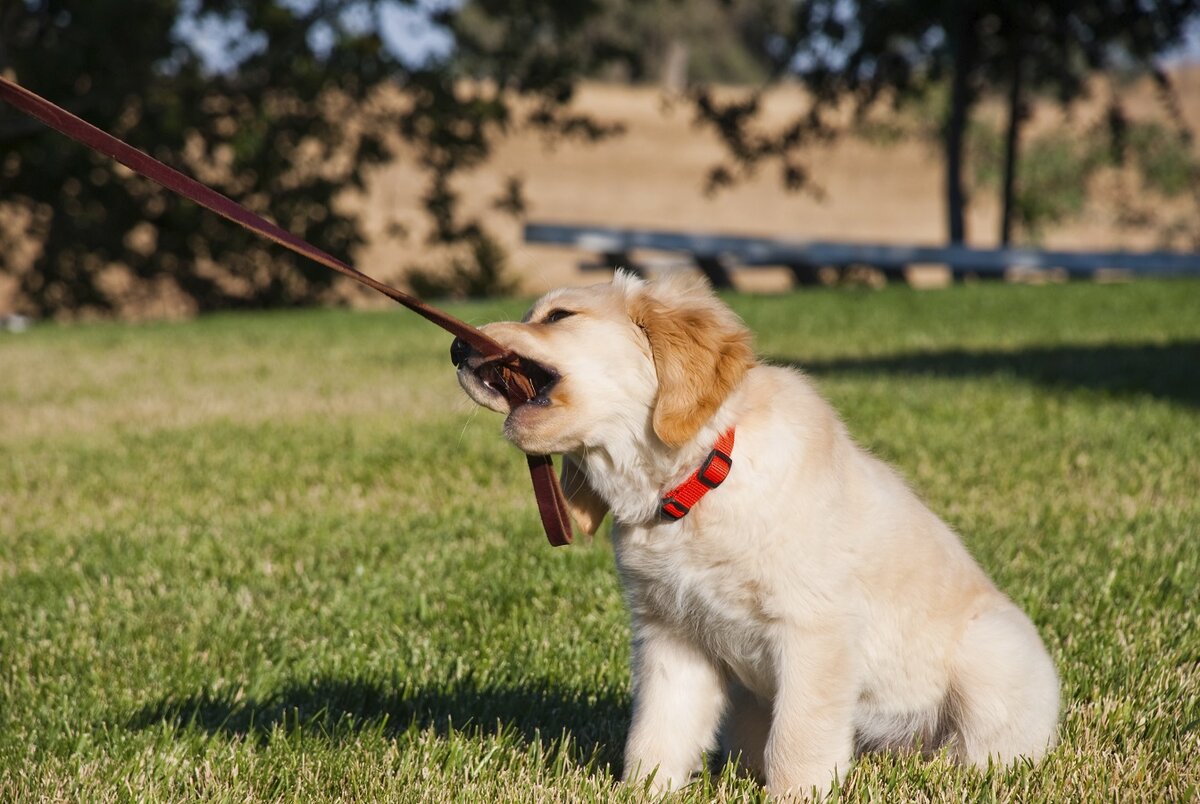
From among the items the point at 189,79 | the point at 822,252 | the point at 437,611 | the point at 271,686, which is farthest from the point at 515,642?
the point at 189,79

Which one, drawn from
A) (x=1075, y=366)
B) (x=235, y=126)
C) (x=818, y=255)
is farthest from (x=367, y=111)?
(x=1075, y=366)

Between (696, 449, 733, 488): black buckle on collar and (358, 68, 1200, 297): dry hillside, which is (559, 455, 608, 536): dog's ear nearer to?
(696, 449, 733, 488): black buckle on collar

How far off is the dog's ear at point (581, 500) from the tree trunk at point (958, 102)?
52.4ft

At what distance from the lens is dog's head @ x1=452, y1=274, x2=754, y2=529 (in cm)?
259

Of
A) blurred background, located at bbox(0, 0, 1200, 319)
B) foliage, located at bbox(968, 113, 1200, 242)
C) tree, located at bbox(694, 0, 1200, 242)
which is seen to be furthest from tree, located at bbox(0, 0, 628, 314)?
foliage, located at bbox(968, 113, 1200, 242)

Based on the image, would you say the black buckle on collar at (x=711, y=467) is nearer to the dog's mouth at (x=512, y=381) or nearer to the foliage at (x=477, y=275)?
the dog's mouth at (x=512, y=381)

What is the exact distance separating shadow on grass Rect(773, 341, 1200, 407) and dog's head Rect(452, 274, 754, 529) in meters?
6.05

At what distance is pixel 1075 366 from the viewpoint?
9.45 metres

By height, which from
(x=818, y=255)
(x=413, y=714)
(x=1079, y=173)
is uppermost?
(x=1079, y=173)

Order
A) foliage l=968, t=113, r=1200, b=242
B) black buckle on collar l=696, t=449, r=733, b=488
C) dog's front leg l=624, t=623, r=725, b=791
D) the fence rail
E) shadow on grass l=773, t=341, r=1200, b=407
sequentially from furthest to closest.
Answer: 1. foliage l=968, t=113, r=1200, b=242
2. the fence rail
3. shadow on grass l=773, t=341, r=1200, b=407
4. dog's front leg l=624, t=623, r=725, b=791
5. black buckle on collar l=696, t=449, r=733, b=488

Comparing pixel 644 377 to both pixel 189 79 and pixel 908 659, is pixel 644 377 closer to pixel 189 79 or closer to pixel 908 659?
pixel 908 659

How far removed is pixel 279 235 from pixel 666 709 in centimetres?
128

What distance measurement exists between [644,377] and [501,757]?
3.27ft

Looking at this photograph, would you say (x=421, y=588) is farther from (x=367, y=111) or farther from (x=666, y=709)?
(x=367, y=111)
